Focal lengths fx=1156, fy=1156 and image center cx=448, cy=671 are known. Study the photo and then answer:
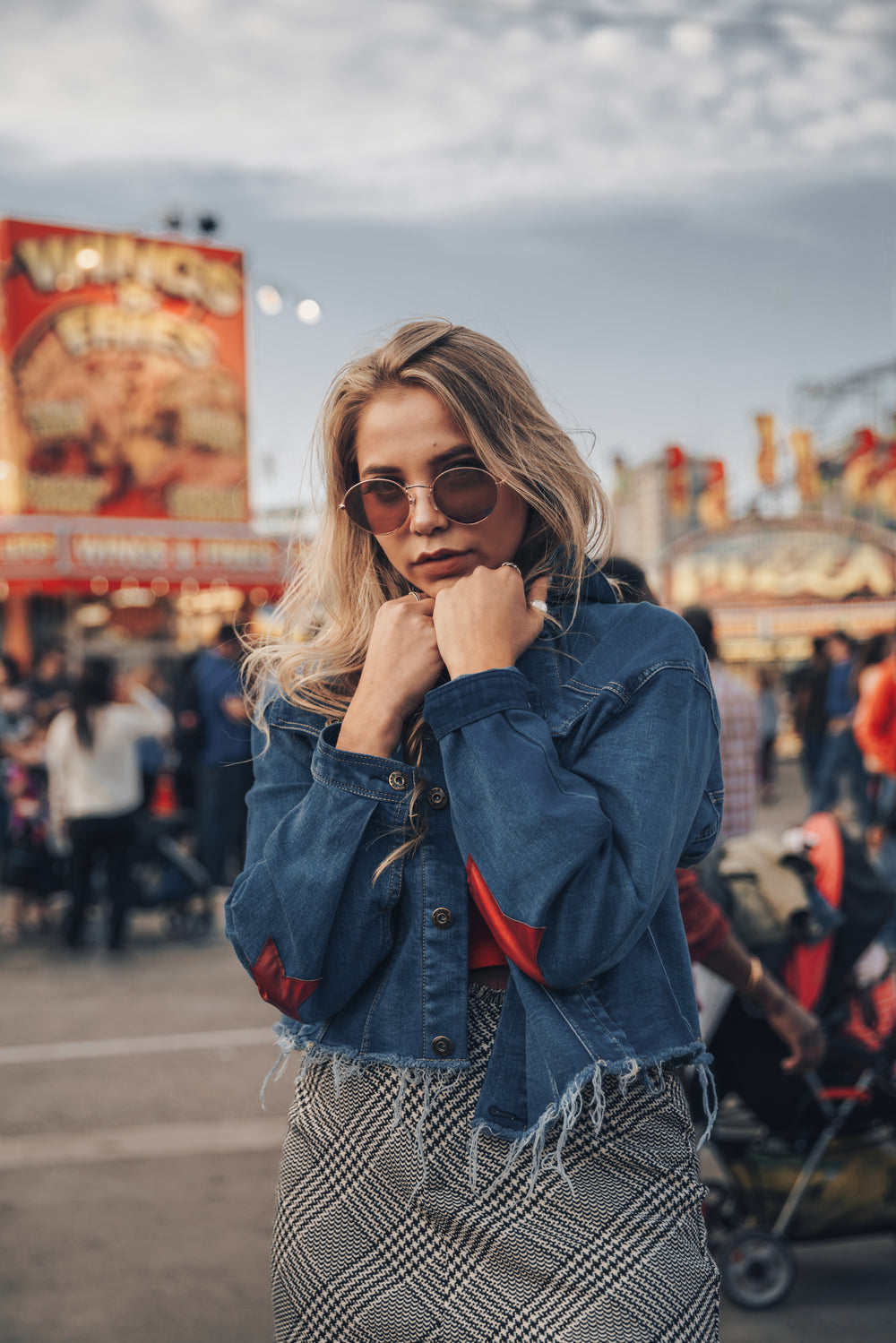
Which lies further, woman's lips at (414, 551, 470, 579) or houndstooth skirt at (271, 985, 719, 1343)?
woman's lips at (414, 551, 470, 579)

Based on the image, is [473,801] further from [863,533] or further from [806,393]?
[806,393]

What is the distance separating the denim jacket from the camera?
125cm

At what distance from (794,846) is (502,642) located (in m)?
2.41

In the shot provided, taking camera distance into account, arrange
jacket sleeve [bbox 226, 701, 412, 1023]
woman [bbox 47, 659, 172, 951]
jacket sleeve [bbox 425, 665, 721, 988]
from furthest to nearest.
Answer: woman [bbox 47, 659, 172, 951]
jacket sleeve [bbox 226, 701, 412, 1023]
jacket sleeve [bbox 425, 665, 721, 988]

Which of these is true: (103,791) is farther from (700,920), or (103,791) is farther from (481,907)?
(481,907)

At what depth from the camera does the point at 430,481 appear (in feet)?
4.87

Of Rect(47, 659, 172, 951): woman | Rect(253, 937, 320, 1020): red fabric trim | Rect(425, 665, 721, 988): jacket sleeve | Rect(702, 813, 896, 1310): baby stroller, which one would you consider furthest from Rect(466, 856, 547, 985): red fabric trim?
Rect(47, 659, 172, 951): woman

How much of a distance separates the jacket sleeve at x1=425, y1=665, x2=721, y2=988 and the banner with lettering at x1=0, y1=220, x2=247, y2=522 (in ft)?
59.8

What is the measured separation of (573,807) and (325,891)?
1.03ft

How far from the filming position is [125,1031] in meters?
5.83

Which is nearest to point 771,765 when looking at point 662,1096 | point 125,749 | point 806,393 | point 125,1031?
point 125,749

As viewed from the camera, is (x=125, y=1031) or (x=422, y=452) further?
(x=125, y=1031)

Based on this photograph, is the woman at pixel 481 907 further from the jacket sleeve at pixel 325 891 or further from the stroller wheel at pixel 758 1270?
the stroller wheel at pixel 758 1270

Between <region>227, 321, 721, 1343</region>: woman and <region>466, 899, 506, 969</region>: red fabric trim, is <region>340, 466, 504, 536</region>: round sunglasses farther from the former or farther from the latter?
<region>466, 899, 506, 969</region>: red fabric trim
